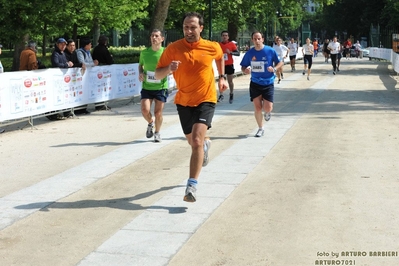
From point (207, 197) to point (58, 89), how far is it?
28.8 feet

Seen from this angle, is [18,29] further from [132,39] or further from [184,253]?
[132,39]

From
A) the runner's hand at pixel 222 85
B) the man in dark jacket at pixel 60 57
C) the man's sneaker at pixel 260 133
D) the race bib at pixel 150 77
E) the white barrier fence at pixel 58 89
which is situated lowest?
the man's sneaker at pixel 260 133

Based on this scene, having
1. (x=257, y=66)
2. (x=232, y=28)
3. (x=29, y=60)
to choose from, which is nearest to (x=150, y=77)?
(x=257, y=66)

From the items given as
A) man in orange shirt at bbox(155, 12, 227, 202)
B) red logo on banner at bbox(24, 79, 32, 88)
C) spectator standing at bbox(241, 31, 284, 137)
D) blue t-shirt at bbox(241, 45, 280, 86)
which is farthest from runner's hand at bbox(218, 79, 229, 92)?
red logo on banner at bbox(24, 79, 32, 88)

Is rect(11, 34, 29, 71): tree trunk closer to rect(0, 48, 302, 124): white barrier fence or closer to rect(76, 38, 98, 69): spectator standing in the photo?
rect(0, 48, 302, 124): white barrier fence

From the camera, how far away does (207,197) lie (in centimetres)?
798

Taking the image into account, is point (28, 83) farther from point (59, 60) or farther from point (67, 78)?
point (59, 60)

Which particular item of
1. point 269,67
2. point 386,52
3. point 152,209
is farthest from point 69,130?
point 386,52

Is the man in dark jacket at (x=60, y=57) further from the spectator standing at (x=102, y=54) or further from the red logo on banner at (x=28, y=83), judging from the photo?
the spectator standing at (x=102, y=54)

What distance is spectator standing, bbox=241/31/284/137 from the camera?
13.1m

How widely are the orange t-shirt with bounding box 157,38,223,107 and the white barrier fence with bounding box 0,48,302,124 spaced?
6.57m

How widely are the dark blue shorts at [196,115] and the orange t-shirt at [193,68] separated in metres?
0.05

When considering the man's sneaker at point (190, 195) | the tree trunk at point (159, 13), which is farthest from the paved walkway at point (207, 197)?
the tree trunk at point (159, 13)

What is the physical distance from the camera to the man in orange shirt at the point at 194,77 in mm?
7621
